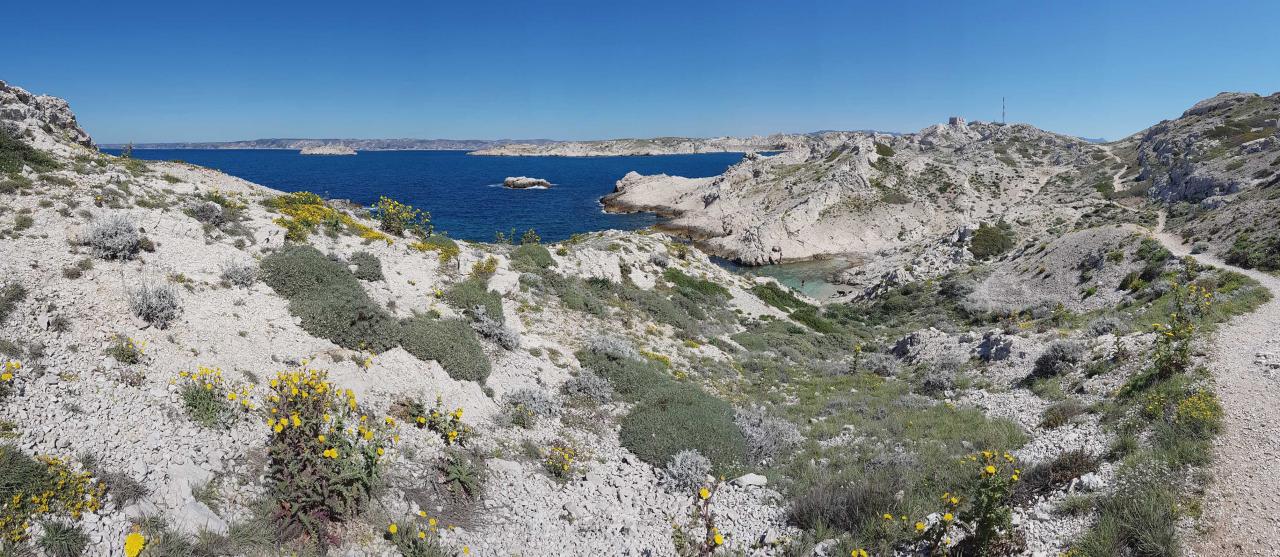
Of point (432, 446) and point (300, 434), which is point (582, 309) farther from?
point (300, 434)

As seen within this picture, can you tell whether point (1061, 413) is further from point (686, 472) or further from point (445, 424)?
point (445, 424)

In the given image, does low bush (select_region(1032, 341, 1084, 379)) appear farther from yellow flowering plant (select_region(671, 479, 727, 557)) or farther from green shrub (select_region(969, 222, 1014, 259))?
green shrub (select_region(969, 222, 1014, 259))

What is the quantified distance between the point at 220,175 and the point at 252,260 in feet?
42.5

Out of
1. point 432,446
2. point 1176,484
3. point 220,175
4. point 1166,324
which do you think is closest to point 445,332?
point 432,446

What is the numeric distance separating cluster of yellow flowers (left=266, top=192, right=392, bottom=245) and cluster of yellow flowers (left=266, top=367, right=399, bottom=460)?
9.63 metres

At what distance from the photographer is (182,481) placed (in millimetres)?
7480

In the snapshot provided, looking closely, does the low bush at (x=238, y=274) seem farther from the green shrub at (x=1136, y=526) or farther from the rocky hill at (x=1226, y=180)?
the rocky hill at (x=1226, y=180)

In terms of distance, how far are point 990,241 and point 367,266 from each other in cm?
5508

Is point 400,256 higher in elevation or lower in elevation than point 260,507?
higher

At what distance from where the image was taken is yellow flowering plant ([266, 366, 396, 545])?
7555 mm

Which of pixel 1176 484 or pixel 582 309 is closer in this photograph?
pixel 1176 484

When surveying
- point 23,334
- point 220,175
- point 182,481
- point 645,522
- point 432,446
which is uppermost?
point 220,175

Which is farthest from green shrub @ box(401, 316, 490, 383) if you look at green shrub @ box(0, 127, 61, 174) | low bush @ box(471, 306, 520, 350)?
green shrub @ box(0, 127, 61, 174)

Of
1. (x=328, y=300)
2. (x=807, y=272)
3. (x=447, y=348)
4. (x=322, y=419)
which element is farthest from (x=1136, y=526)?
(x=807, y=272)
